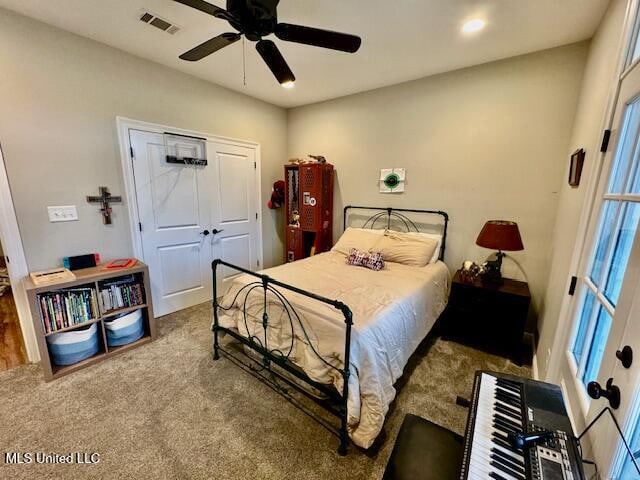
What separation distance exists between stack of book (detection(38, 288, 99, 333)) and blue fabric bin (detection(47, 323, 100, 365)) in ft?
0.30

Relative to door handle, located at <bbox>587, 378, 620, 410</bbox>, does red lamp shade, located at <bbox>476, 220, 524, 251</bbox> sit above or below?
above

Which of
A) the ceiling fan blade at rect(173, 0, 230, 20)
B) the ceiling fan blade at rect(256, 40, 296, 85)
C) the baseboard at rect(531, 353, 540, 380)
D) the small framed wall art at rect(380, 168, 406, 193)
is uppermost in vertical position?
the ceiling fan blade at rect(173, 0, 230, 20)

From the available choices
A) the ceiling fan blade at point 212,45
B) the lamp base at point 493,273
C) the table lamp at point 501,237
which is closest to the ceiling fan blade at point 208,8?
the ceiling fan blade at point 212,45

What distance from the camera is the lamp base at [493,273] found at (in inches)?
100

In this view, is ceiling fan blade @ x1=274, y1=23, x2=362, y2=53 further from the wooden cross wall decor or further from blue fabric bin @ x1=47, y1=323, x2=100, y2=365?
blue fabric bin @ x1=47, y1=323, x2=100, y2=365

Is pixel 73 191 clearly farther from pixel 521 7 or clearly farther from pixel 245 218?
pixel 521 7

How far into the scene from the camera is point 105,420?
5.70ft

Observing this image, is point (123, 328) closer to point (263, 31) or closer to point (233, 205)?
point (233, 205)

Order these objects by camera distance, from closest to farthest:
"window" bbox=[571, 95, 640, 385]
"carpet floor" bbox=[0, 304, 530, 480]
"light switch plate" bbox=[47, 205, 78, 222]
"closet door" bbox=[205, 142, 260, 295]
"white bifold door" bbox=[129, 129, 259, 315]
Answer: "window" bbox=[571, 95, 640, 385], "carpet floor" bbox=[0, 304, 530, 480], "light switch plate" bbox=[47, 205, 78, 222], "white bifold door" bbox=[129, 129, 259, 315], "closet door" bbox=[205, 142, 260, 295]

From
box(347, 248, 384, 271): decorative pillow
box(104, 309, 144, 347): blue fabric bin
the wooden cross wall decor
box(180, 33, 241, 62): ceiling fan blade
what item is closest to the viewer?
box(180, 33, 241, 62): ceiling fan blade

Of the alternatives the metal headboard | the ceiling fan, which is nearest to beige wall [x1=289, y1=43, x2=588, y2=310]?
the metal headboard

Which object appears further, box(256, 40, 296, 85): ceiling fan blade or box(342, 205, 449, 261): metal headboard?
box(342, 205, 449, 261): metal headboard

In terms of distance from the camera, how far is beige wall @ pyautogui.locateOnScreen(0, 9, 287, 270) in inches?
81.4

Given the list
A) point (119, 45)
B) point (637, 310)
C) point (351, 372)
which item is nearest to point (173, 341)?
point (351, 372)
